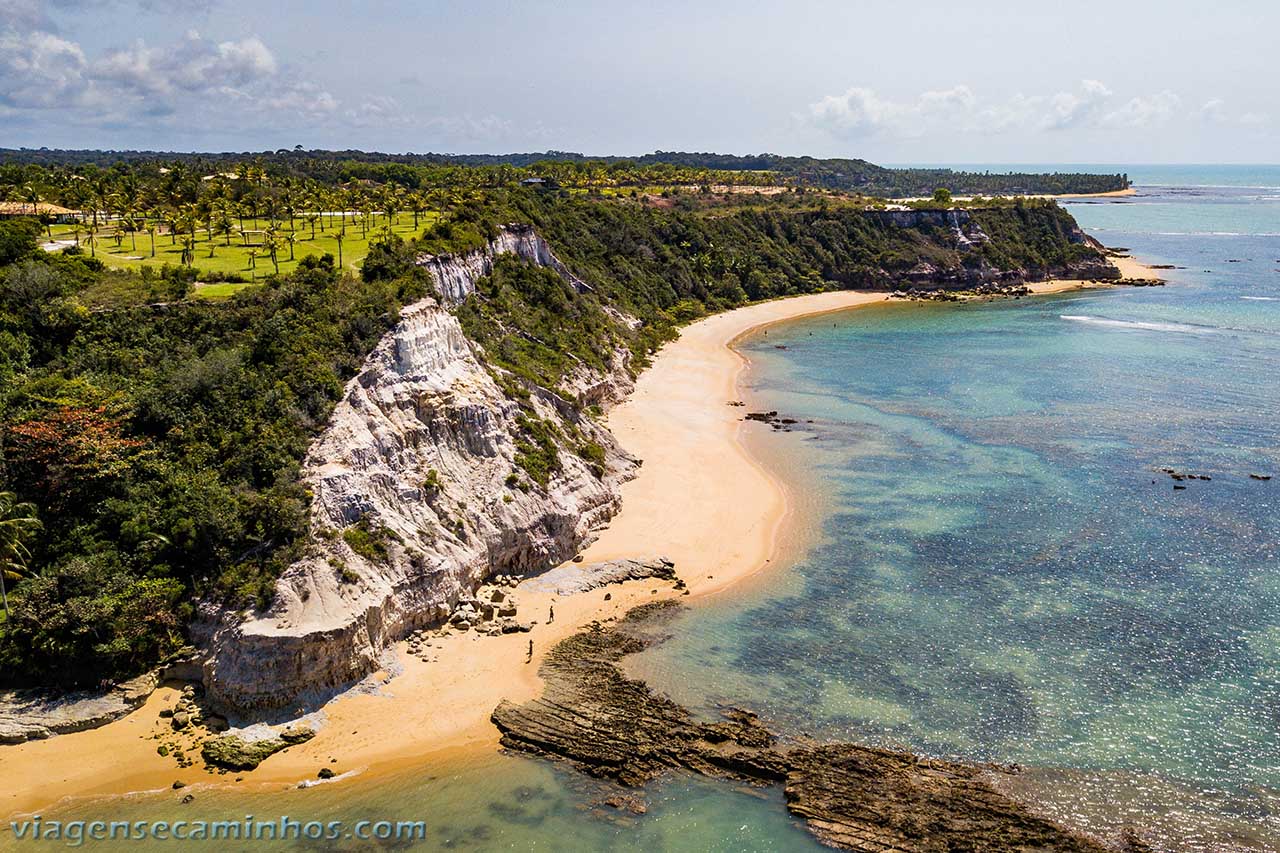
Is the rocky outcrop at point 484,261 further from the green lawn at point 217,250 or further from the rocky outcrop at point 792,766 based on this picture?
the rocky outcrop at point 792,766

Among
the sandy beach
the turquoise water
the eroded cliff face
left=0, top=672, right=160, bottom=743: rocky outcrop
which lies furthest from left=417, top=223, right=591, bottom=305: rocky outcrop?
left=0, top=672, right=160, bottom=743: rocky outcrop

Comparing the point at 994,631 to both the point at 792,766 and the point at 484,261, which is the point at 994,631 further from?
the point at 484,261

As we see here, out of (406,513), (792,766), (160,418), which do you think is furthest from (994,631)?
(160,418)

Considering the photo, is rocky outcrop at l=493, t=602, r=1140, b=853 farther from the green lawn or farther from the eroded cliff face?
the green lawn

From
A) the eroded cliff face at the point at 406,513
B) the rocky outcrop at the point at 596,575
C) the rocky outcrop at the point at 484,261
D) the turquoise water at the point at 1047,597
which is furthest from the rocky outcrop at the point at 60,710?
the rocky outcrop at the point at 484,261

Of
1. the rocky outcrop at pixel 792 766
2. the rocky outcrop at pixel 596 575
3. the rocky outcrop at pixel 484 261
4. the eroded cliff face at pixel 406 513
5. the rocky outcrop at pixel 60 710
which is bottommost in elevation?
the rocky outcrop at pixel 792 766

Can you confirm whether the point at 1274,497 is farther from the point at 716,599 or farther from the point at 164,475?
the point at 164,475

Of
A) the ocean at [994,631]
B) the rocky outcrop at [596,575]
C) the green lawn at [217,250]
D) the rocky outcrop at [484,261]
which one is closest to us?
the ocean at [994,631]
